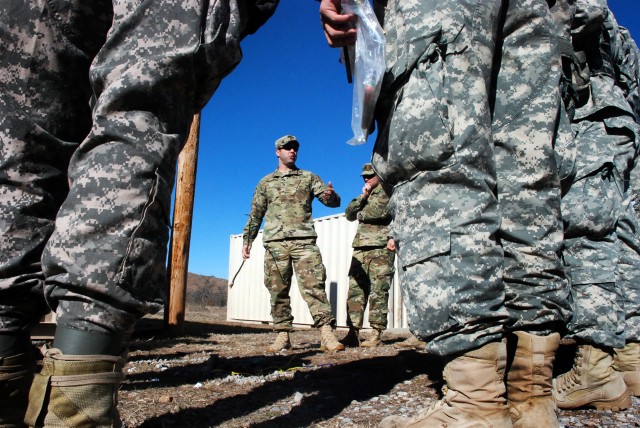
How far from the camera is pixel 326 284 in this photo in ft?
34.4

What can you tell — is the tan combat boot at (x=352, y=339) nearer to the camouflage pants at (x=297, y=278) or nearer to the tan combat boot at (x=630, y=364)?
the camouflage pants at (x=297, y=278)

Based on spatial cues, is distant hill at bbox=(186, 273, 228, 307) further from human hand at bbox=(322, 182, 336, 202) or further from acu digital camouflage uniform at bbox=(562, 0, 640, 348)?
acu digital camouflage uniform at bbox=(562, 0, 640, 348)

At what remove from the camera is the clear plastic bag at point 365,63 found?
149 cm

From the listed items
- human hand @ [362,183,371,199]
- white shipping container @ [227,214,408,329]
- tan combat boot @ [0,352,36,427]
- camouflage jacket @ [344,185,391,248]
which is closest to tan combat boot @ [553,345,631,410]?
tan combat boot @ [0,352,36,427]

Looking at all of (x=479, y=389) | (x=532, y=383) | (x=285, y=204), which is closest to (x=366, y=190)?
(x=285, y=204)

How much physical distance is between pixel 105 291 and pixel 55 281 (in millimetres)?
121

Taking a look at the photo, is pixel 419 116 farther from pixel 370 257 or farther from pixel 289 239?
pixel 370 257

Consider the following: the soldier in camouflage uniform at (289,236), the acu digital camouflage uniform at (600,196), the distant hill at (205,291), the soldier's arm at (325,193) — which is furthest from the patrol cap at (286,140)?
the distant hill at (205,291)

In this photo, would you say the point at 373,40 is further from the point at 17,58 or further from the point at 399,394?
the point at 399,394

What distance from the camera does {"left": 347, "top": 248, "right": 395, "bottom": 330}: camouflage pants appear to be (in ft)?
17.7

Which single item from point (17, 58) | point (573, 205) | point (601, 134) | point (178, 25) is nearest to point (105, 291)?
point (178, 25)

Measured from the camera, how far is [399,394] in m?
2.28

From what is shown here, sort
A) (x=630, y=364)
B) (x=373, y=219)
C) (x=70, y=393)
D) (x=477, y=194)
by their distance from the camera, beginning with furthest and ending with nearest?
(x=373, y=219) < (x=630, y=364) < (x=477, y=194) < (x=70, y=393)

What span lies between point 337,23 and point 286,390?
1.85 m
